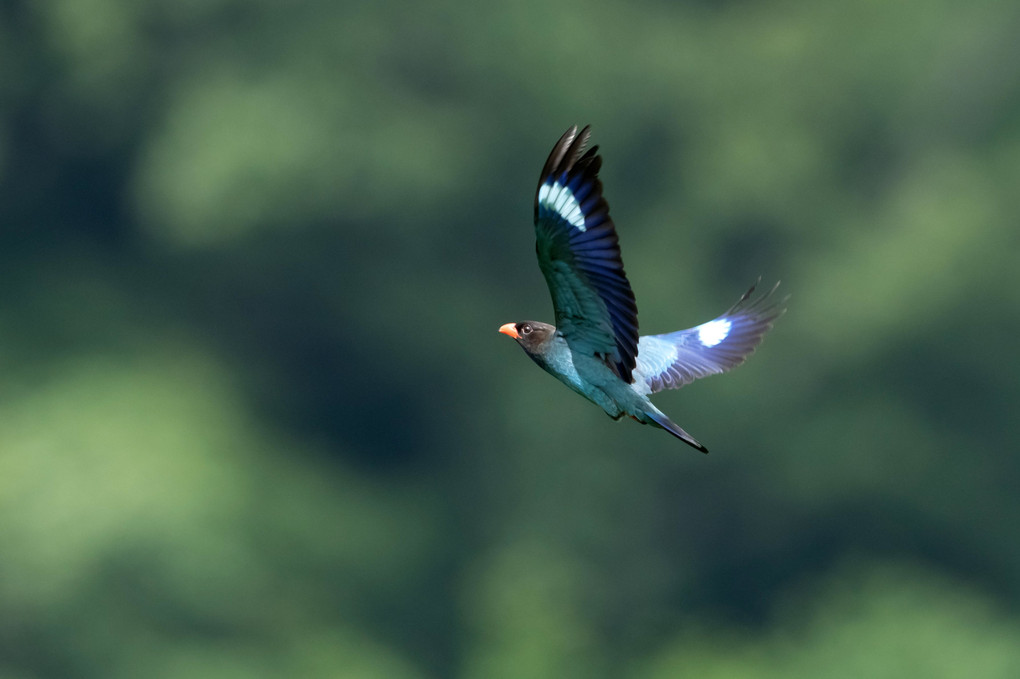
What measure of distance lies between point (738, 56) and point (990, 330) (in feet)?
22.7

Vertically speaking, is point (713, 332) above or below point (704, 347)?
above

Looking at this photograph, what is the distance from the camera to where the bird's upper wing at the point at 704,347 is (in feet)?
13.9

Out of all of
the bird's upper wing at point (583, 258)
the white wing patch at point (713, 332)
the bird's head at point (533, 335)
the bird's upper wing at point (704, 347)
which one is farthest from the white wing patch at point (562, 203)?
the white wing patch at point (713, 332)

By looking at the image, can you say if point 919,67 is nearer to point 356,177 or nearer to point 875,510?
point 875,510

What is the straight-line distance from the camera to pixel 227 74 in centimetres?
2281

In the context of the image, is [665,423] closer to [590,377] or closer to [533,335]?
[590,377]

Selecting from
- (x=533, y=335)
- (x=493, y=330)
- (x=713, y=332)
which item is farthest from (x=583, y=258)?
(x=493, y=330)

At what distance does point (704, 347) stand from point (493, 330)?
1690cm

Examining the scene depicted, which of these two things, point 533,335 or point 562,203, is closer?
point 562,203

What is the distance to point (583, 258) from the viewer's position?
3221 mm

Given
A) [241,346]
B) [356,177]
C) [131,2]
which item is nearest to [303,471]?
[241,346]

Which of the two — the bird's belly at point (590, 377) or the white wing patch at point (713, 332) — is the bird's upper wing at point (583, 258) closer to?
the bird's belly at point (590, 377)

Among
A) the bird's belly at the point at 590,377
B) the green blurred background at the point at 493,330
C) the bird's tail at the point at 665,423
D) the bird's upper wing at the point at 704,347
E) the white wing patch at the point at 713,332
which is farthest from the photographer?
the green blurred background at the point at 493,330

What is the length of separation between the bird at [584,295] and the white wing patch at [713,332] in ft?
2.95
